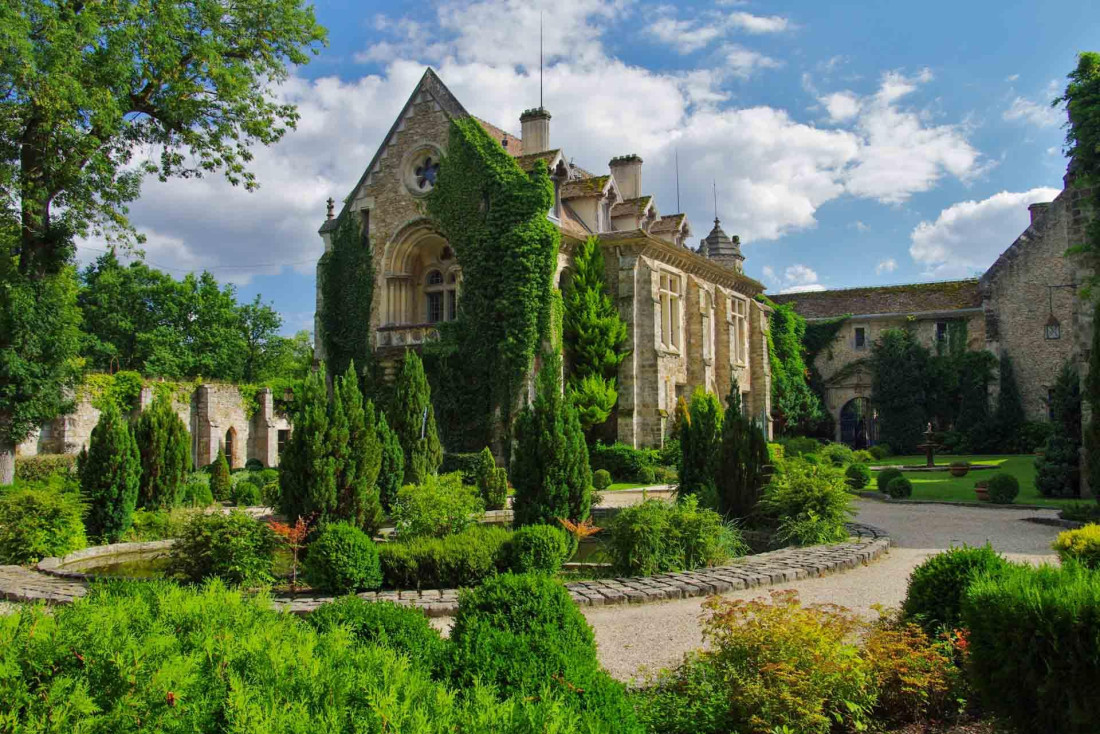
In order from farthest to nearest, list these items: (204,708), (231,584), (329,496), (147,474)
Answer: (147,474)
(329,496)
(231,584)
(204,708)

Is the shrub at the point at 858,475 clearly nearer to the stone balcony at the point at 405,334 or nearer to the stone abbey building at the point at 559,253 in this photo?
the stone abbey building at the point at 559,253

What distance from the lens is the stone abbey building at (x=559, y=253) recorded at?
2898cm

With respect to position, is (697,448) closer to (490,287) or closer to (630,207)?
(490,287)

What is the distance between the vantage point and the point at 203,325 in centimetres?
4847

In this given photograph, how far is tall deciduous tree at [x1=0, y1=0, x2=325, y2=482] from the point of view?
63.6 ft

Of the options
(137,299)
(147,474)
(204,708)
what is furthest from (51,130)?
(137,299)

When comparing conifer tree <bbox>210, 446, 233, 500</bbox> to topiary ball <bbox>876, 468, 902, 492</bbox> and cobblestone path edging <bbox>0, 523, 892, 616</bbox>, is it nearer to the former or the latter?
cobblestone path edging <bbox>0, 523, 892, 616</bbox>

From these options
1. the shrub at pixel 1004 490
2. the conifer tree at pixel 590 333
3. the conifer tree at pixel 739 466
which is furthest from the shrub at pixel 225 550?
the conifer tree at pixel 590 333

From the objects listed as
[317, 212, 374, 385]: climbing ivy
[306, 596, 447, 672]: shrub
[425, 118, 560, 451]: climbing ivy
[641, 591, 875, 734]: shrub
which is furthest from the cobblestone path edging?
[317, 212, 374, 385]: climbing ivy

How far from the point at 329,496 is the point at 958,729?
8499mm

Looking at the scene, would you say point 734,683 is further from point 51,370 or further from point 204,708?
point 51,370

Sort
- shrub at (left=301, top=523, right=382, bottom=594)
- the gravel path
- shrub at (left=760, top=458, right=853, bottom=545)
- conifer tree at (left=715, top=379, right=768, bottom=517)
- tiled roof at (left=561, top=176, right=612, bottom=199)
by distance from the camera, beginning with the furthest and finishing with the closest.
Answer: tiled roof at (left=561, top=176, right=612, bottom=199) → conifer tree at (left=715, top=379, right=768, bottom=517) → shrub at (left=760, top=458, right=853, bottom=545) → shrub at (left=301, top=523, right=382, bottom=594) → the gravel path

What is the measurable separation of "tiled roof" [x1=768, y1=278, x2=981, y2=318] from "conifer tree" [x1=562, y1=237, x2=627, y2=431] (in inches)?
830

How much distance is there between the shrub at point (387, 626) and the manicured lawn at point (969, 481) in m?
16.8
